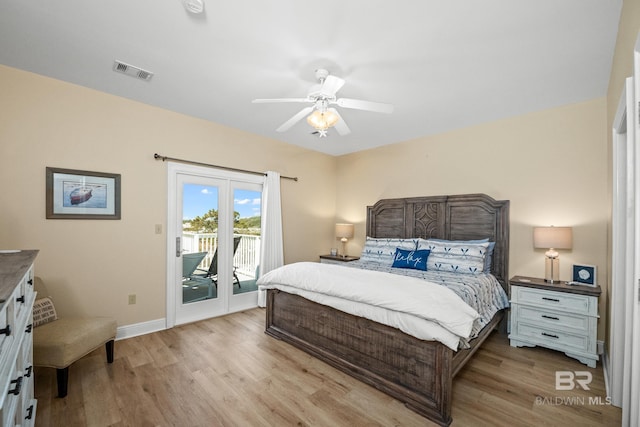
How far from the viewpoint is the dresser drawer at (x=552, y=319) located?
2658 mm

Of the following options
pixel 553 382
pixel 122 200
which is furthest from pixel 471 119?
pixel 122 200

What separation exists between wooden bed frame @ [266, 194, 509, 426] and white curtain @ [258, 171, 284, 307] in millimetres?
1048

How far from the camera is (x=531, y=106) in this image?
3207mm

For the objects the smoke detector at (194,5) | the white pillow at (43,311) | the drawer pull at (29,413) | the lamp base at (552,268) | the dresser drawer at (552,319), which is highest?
the smoke detector at (194,5)

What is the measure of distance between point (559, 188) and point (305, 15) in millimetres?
3271

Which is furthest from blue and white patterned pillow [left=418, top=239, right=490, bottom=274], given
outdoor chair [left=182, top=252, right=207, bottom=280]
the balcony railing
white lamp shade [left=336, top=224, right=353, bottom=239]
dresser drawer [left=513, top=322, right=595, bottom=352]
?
outdoor chair [left=182, top=252, right=207, bottom=280]

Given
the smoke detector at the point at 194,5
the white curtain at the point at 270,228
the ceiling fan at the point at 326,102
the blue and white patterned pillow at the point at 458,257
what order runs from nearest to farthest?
1. the smoke detector at the point at 194,5
2. the ceiling fan at the point at 326,102
3. the blue and white patterned pillow at the point at 458,257
4. the white curtain at the point at 270,228

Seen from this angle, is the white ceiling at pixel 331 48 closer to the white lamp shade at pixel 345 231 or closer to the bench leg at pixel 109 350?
the white lamp shade at pixel 345 231

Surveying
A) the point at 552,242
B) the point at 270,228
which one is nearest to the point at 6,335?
the point at 270,228

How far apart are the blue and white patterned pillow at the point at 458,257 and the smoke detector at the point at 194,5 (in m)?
3.35

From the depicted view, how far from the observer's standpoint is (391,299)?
2199mm

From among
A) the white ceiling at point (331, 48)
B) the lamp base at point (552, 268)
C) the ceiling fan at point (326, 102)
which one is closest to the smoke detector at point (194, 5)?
the white ceiling at point (331, 48)

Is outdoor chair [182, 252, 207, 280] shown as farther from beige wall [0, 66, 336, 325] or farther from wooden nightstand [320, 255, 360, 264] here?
wooden nightstand [320, 255, 360, 264]

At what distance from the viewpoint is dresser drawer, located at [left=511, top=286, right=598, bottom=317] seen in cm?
264
